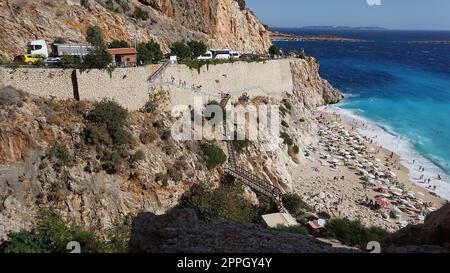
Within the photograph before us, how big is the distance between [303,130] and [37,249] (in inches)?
1256

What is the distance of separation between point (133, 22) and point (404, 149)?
3437 centimetres

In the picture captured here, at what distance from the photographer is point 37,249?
55.1 ft

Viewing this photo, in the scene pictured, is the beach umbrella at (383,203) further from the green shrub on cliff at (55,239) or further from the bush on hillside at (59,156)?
the bush on hillside at (59,156)

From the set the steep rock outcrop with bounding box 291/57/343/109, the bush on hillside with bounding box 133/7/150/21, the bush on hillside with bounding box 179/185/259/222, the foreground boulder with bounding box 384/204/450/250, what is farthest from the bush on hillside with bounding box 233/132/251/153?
the steep rock outcrop with bounding box 291/57/343/109

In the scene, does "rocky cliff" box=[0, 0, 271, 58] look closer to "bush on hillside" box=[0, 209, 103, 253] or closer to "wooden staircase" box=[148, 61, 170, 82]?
"wooden staircase" box=[148, 61, 170, 82]

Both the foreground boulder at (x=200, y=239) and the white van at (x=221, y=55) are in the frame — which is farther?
the white van at (x=221, y=55)

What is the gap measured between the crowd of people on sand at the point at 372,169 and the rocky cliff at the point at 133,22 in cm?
1814

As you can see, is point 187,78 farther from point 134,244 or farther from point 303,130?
point 134,244

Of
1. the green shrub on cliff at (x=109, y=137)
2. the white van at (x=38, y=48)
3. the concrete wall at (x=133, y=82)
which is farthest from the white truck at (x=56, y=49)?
the green shrub on cliff at (x=109, y=137)

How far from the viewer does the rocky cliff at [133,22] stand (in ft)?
94.1

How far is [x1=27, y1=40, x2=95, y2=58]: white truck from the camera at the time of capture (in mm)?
26938

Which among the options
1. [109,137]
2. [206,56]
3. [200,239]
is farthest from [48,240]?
[206,56]

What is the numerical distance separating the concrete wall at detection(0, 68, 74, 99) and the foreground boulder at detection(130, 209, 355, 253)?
46.7ft

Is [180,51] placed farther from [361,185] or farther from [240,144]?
[361,185]
